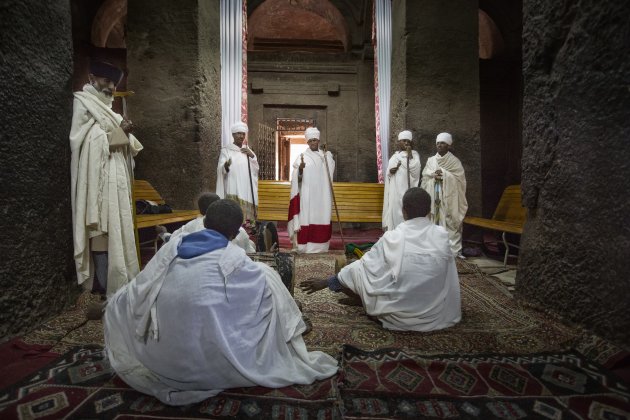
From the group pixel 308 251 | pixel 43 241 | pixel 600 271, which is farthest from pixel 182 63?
pixel 600 271

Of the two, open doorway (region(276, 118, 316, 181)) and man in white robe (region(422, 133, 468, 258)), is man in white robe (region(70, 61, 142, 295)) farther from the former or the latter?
open doorway (region(276, 118, 316, 181))

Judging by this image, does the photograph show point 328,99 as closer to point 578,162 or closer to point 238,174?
point 238,174

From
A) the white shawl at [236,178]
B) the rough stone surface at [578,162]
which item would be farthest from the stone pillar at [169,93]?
the rough stone surface at [578,162]

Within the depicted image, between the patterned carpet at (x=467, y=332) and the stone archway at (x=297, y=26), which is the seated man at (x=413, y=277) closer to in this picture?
the patterned carpet at (x=467, y=332)

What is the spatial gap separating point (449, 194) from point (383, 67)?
3.39 m

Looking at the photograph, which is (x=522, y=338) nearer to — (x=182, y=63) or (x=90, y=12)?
(x=182, y=63)

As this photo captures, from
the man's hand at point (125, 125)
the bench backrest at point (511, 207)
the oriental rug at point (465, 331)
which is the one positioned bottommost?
the oriental rug at point (465, 331)

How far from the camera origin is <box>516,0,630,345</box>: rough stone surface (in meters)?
2.33

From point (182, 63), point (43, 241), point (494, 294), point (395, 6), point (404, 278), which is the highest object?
point (395, 6)

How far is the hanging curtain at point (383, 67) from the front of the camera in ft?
25.4

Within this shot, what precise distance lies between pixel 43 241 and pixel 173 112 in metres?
3.74

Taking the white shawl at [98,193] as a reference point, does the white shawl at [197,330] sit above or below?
below

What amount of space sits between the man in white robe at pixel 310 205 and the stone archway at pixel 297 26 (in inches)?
→ 246

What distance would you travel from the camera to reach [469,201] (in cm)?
679
